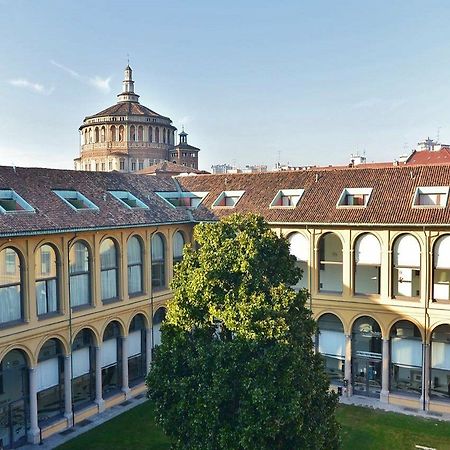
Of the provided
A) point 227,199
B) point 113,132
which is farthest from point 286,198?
point 113,132

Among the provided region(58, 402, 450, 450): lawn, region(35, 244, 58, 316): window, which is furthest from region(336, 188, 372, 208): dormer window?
region(35, 244, 58, 316): window

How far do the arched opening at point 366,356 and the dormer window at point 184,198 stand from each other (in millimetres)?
14031

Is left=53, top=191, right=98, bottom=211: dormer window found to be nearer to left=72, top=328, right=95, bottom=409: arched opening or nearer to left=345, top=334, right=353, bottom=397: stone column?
left=72, top=328, right=95, bottom=409: arched opening

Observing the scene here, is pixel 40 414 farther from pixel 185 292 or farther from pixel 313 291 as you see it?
pixel 313 291

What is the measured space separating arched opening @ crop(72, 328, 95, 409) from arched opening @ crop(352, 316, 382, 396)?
49.6 ft

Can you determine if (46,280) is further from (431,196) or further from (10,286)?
(431,196)

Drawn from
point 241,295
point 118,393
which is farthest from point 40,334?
point 241,295

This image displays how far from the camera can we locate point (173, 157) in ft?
300

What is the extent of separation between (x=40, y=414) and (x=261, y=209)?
57.3ft

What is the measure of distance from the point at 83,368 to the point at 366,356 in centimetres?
1621

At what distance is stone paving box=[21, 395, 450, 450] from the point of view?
83.2ft

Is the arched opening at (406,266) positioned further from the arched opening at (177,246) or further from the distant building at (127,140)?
the distant building at (127,140)

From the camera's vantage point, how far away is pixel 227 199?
3769cm

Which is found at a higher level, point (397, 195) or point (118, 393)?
point (397, 195)
